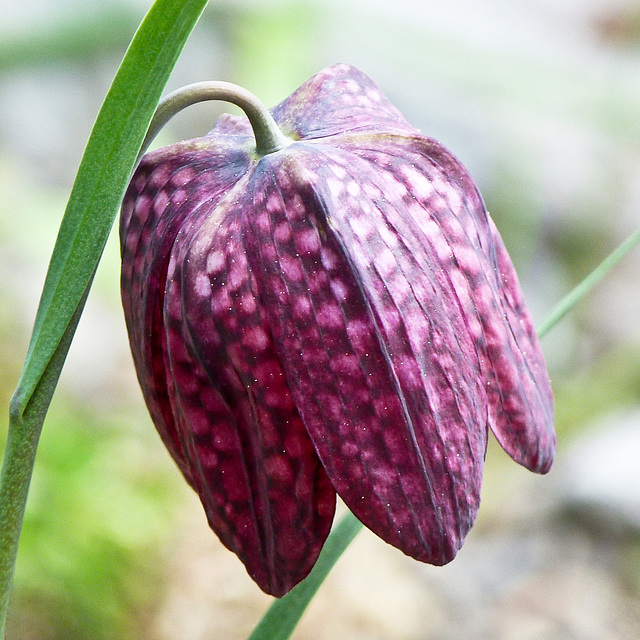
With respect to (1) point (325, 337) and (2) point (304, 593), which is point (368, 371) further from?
(2) point (304, 593)

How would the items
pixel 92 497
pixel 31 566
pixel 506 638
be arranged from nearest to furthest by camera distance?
pixel 31 566, pixel 92 497, pixel 506 638

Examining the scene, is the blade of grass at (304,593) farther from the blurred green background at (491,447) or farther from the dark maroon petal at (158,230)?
the blurred green background at (491,447)

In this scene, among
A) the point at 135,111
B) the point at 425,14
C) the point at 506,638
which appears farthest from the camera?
the point at 425,14

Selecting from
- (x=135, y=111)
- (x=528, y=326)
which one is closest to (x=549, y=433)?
(x=528, y=326)

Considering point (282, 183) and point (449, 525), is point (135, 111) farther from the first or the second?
point (449, 525)

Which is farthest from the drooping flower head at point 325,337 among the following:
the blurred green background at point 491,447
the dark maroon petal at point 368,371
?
the blurred green background at point 491,447

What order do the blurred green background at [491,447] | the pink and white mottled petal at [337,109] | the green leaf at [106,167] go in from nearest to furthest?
the green leaf at [106,167]
the pink and white mottled petal at [337,109]
the blurred green background at [491,447]
